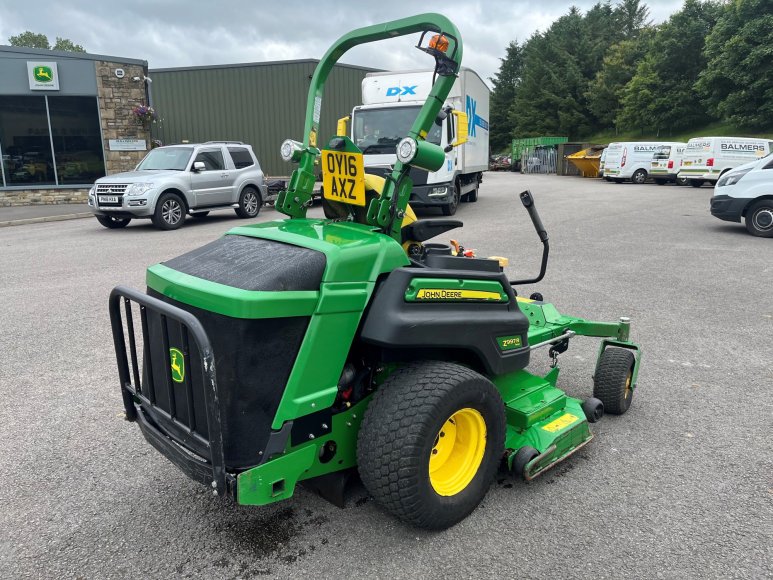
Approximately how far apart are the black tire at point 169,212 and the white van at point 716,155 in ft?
67.8

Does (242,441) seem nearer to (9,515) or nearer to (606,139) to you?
(9,515)

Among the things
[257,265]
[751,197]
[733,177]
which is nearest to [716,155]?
[733,177]

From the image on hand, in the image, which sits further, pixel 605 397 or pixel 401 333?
pixel 605 397

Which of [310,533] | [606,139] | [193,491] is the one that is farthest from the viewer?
[606,139]

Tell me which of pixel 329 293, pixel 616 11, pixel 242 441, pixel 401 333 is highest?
pixel 616 11

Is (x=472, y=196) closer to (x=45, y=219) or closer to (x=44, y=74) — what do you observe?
(x=45, y=219)

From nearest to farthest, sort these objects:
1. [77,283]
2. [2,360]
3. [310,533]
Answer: [310,533]
[2,360]
[77,283]

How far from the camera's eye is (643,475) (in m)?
3.21

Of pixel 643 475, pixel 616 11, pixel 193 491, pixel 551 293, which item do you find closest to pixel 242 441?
pixel 193 491

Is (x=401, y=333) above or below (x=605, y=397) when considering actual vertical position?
above

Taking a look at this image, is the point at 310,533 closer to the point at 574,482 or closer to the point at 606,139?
the point at 574,482

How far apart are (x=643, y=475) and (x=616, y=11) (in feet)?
246

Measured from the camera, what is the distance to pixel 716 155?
2339cm

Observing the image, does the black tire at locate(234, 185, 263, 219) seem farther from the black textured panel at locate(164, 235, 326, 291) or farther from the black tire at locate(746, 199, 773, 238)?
the black textured panel at locate(164, 235, 326, 291)
